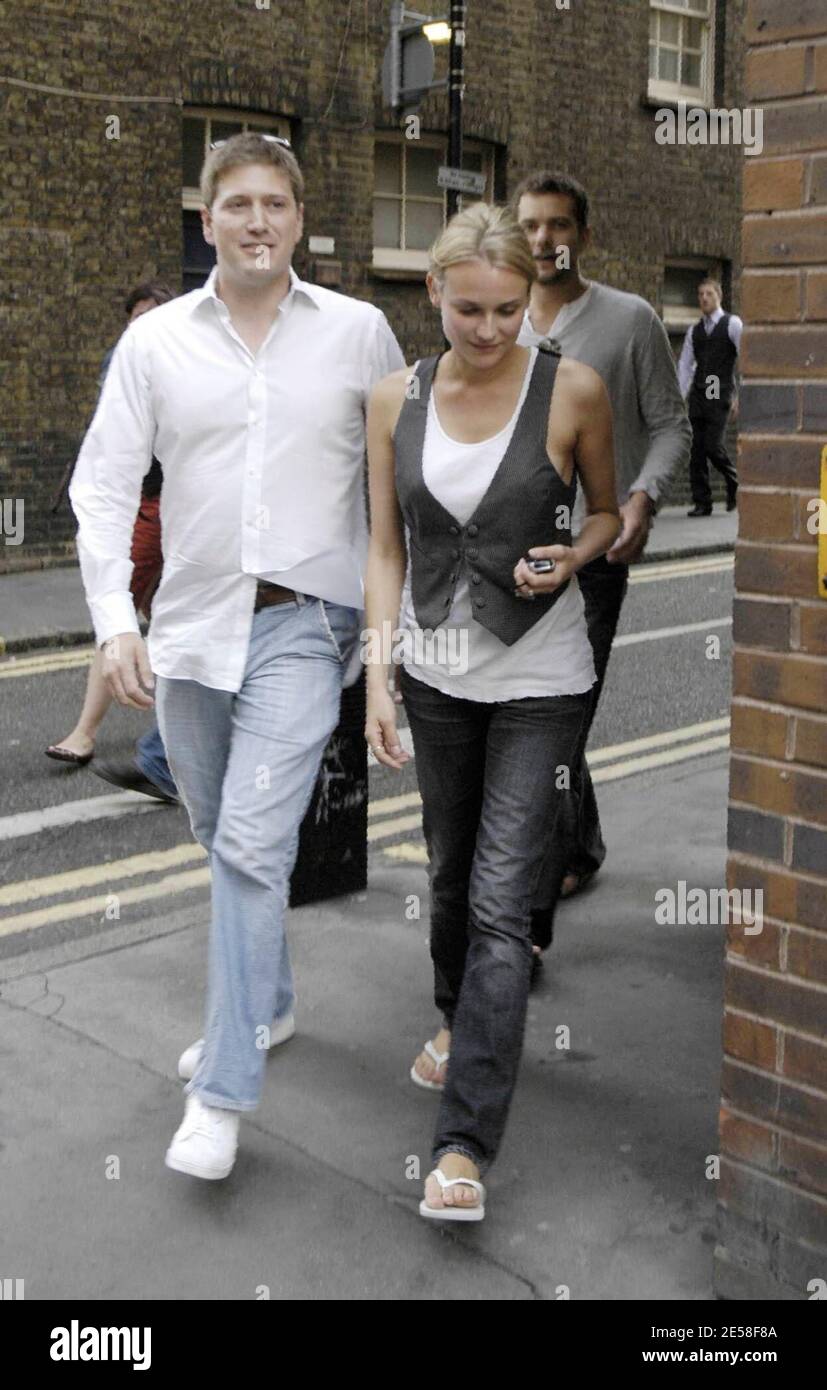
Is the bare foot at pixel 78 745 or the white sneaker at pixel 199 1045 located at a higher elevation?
the bare foot at pixel 78 745

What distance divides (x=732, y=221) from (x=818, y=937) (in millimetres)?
17589

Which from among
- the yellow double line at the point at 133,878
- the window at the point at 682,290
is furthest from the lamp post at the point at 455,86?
the yellow double line at the point at 133,878

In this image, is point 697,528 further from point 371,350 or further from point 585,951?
point 371,350

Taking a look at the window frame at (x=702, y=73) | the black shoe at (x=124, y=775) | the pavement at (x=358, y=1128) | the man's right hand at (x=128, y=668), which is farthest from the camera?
the window frame at (x=702, y=73)

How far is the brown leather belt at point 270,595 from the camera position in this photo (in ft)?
11.4

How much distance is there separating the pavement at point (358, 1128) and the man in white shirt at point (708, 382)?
40.3 feet

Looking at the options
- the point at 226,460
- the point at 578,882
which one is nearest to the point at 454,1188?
the point at 226,460

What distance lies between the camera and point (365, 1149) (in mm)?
3449

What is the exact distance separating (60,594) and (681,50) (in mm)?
10814

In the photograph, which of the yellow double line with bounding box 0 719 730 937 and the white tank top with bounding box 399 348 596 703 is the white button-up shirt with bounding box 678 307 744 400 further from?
the white tank top with bounding box 399 348 596 703

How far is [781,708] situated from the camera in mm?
2670

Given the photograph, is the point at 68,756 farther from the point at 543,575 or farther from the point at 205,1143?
the point at 543,575

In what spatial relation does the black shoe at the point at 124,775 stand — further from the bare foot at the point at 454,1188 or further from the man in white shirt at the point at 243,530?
the bare foot at the point at 454,1188

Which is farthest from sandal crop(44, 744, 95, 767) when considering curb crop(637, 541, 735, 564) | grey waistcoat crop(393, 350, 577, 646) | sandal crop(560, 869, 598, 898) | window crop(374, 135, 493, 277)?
window crop(374, 135, 493, 277)
